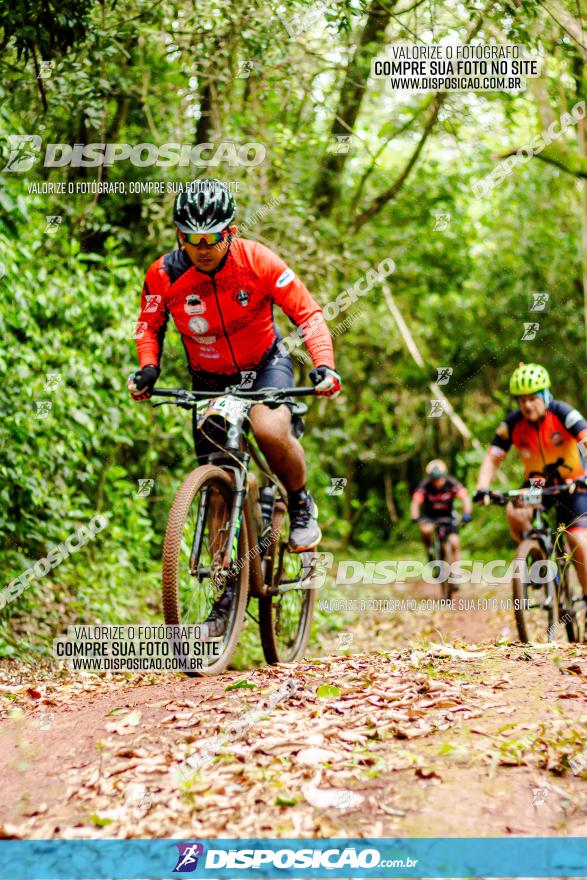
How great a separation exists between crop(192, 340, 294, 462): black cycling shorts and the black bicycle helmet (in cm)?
98

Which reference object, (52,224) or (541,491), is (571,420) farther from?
(52,224)

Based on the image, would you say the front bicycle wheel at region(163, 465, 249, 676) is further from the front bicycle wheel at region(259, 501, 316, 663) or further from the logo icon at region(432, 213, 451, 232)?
the logo icon at region(432, 213, 451, 232)

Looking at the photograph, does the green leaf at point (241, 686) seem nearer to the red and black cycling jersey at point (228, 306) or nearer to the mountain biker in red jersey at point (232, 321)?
the mountain biker in red jersey at point (232, 321)

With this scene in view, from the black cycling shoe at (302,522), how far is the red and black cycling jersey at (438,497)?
366 inches

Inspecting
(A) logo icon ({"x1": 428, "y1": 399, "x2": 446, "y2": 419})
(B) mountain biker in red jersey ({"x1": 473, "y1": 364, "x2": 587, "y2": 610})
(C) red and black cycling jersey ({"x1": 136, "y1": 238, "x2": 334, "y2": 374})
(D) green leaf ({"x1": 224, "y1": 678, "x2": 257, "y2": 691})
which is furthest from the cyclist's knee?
(A) logo icon ({"x1": 428, "y1": 399, "x2": 446, "y2": 419})

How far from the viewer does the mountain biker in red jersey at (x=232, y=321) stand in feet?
17.9

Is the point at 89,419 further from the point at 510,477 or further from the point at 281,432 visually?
the point at 510,477

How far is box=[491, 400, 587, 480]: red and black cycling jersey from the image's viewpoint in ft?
25.2

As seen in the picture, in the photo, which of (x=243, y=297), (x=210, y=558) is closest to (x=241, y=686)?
(x=210, y=558)

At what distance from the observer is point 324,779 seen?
3.37 m

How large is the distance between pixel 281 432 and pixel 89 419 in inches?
117

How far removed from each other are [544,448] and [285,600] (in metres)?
2.71

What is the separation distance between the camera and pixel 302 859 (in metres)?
2.95

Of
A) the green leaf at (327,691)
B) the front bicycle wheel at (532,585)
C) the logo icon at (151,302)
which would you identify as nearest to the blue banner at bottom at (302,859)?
the green leaf at (327,691)
